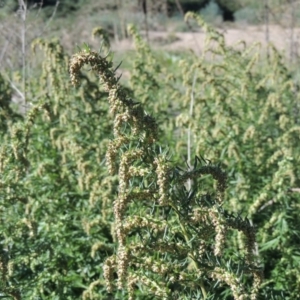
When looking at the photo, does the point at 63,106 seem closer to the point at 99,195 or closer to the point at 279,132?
the point at 99,195

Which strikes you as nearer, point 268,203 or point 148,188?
point 148,188

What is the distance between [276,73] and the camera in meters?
6.77

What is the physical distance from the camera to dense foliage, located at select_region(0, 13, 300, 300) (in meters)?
2.96

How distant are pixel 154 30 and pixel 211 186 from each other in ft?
60.1

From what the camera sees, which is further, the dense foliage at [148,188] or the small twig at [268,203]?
the small twig at [268,203]

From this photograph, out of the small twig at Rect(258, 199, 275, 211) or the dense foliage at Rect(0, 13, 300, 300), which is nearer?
the dense foliage at Rect(0, 13, 300, 300)

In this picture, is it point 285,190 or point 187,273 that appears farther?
point 285,190

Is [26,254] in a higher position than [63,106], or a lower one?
lower

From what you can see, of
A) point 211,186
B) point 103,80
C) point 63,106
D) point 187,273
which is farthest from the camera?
point 63,106

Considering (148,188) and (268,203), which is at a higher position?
(148,188)

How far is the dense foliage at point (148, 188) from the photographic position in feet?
9.70

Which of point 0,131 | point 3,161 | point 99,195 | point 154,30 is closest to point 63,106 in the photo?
point 0,131

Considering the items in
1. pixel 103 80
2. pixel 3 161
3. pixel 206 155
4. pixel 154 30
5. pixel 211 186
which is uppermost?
pixel 103 80

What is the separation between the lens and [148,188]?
3.00 meters
